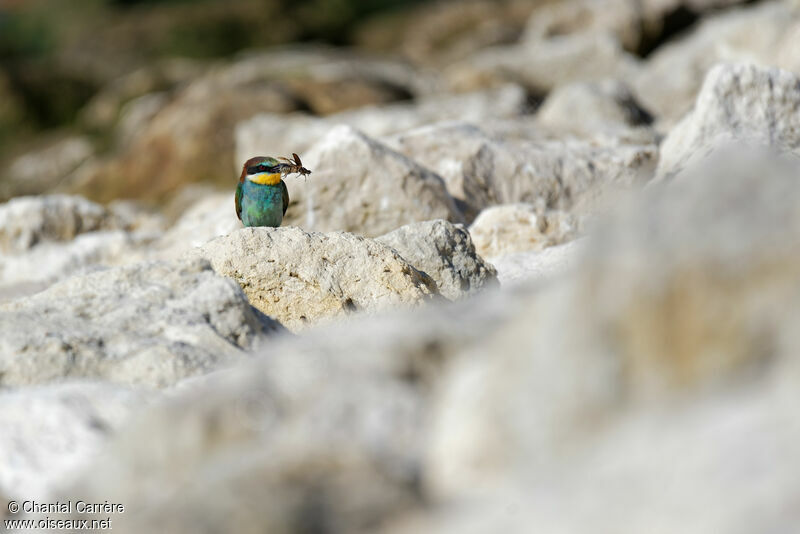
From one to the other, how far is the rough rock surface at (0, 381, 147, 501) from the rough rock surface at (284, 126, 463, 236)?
3.09 m

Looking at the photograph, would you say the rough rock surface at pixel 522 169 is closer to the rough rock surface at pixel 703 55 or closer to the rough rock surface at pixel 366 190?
the rough rock surface at pixel 366 190

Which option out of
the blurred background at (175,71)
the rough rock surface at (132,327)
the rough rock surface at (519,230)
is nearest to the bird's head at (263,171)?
the rough rock surface at (519,230)

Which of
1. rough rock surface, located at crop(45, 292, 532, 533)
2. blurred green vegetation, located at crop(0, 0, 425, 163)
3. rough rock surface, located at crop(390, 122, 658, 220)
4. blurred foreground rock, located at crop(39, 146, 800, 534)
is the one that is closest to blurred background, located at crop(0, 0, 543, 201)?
blurred green vegetation, located at crop(0, 0, 425, 163)

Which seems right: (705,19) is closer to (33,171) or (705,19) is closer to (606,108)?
(606,108)

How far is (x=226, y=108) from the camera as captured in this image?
38.4 feet

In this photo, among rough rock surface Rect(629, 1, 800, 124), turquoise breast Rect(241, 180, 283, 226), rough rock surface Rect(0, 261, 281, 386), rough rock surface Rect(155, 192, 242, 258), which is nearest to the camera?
rough rock surface Rect(0, 261, 281, 386)

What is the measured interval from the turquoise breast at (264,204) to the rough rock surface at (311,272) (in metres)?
1.33

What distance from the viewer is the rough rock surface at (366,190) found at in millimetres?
5938

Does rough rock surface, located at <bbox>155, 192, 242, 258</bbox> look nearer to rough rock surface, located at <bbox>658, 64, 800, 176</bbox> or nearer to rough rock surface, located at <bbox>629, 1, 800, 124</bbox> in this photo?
rough rock surface, located at <bbox>658, 64, 800, 176</bbox>

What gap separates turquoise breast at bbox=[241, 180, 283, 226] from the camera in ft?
18.6

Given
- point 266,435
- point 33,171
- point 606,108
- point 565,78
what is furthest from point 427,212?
point 33,171

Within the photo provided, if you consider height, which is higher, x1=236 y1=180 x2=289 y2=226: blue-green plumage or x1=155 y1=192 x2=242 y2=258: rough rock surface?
x1=155 y1=192 x2=242 y2=258: rough rock surface

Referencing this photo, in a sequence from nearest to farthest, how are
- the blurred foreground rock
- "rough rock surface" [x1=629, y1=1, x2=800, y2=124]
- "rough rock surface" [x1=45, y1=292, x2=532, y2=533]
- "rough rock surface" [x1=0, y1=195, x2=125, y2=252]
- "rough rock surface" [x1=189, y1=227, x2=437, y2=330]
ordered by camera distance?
the blurred foreground rock < "rough rock surface" [x1=45, y1=292, x2=532, y2=533] < "rough rock surface" [x1=189, y1=227, x2=437, y2=330] < "rough rock surface" [x1=0, y1=195, x2=125, y2=252] < "rough rock surface" [x1=629, y1=1, x2=800, y2=124]

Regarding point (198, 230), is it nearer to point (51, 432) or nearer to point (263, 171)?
point (263, 171)
